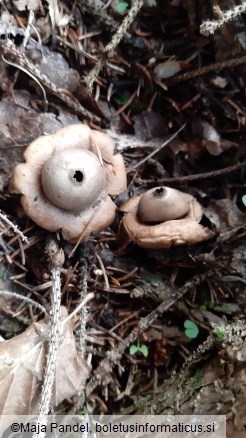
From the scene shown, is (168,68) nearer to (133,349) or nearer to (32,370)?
(133,349)

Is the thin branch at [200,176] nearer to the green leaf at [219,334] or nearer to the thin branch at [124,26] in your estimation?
the thin branch at [124,26]

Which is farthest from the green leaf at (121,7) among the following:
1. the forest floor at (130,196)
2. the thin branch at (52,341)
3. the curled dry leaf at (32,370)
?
the curled dry leaf at (32,370)

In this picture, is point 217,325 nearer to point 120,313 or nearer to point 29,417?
point 120,313

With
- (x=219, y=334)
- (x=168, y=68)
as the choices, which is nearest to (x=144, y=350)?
(x=219, y=334)

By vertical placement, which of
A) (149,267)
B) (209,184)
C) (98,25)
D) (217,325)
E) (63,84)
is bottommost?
(217,325)

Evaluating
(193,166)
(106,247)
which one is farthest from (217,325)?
(193,166)
